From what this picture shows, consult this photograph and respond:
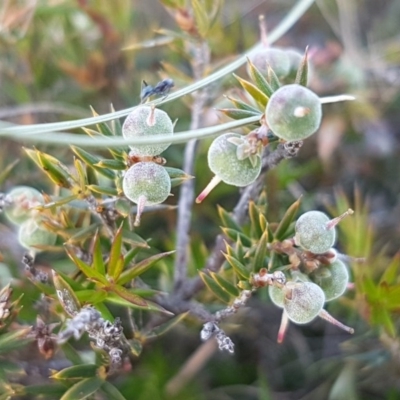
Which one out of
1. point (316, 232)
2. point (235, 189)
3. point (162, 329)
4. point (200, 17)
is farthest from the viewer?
point (235, 189)

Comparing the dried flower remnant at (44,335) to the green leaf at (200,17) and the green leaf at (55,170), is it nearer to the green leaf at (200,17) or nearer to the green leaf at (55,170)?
the green leaf at (55,170)

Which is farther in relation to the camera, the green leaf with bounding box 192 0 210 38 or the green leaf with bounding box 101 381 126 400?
the green leaf with bounding box 192 0 210 38

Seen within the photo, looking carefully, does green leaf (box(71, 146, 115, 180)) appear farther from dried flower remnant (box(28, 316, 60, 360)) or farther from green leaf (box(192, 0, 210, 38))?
green leaf (box(192, 0, 210, 38))

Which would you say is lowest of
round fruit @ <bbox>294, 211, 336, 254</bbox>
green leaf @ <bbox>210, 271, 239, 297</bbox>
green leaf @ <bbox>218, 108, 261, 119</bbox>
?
green leaf @ <bbox>210, 271, 239, 297</bbox>

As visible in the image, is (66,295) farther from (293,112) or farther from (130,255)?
(293,112)

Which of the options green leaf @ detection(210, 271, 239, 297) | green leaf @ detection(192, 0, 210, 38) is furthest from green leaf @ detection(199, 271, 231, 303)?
green leaf @ detection(192, 0, 210, 38)

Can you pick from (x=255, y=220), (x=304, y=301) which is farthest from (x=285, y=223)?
(x=304, y=301)

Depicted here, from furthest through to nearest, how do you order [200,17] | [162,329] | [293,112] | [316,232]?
1. [200,17]
2. [162,329]
3. [316,232]
4. [293,112]
